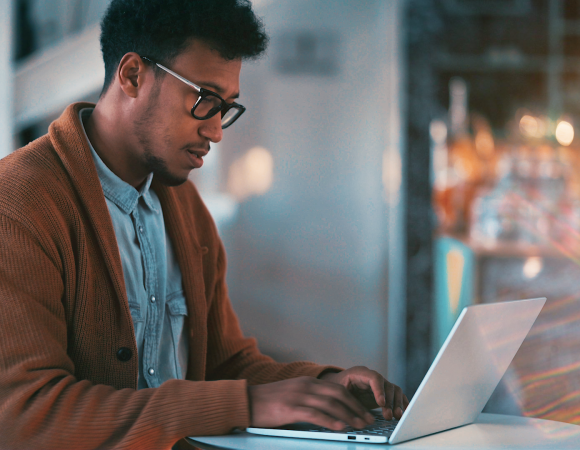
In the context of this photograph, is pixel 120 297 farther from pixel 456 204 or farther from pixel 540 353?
pixel 456 204

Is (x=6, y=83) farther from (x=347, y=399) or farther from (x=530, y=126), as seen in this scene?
(x=530, y=126)

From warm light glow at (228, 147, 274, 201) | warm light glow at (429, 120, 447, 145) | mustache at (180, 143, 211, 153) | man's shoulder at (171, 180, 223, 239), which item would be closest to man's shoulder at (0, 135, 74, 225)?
mustache at (180, 143, 211, 153)

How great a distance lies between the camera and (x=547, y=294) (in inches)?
95.3

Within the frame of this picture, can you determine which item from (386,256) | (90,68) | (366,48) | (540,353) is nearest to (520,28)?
(366,48)

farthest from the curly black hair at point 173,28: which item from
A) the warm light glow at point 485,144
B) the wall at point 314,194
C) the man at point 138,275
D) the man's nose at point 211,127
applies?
the warm light glow at point 485,144

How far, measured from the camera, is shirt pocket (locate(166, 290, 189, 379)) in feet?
3.96

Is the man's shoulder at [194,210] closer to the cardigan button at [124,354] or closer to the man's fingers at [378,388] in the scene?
the cardigan button at [124,354]

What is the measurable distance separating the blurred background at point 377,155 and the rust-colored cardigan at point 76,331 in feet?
5.35

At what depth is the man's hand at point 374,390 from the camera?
0.94m

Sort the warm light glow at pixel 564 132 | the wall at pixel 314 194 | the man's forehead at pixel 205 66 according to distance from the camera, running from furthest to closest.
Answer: the wall at pixel 314 194
the warm light glow at pixel 564 132
the man's forehead at pixel 205 66

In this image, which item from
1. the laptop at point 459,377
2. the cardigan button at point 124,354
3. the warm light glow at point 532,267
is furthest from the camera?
the warm light glow at point 532,267

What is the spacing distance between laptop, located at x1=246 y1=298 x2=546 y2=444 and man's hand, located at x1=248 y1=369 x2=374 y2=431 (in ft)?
0.07

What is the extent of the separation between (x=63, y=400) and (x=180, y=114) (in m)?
0.54

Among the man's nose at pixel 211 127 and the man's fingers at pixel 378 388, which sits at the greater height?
the man's nose at pixel 211 127
